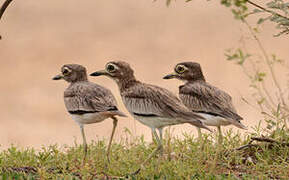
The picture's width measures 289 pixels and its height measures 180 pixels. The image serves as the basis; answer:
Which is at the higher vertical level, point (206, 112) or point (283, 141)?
point (206, 112)

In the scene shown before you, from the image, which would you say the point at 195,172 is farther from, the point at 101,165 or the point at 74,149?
the point at 74,149

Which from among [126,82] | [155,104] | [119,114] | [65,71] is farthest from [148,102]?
A: [65,71]

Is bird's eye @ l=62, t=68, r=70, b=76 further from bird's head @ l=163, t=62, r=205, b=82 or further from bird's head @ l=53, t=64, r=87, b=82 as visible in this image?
bird's head @ l=163, t=62, r=205, b=82

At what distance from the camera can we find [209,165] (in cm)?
696

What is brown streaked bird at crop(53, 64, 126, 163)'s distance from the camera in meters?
6.27

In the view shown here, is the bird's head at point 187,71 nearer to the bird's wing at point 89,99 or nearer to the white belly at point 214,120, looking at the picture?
the white belly at point 214,120

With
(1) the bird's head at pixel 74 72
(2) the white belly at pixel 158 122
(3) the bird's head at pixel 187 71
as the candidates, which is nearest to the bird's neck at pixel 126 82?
(2) the white belly at pixel 158 122

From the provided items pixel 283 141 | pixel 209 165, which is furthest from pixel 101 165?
pixel 283 141

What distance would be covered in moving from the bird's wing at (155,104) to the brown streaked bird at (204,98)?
70 cm

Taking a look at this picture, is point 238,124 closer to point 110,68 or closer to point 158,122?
point 158,122

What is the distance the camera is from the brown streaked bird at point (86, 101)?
6266 millimetres

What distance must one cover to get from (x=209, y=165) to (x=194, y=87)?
103 centimetres

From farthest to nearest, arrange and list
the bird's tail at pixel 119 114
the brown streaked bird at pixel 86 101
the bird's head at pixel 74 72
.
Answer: the bird's head at pixel 74 72 < the brown streaked bird at pixel 86 101 < the bird's tail at pixel 119 114

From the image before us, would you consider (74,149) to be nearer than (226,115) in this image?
No
